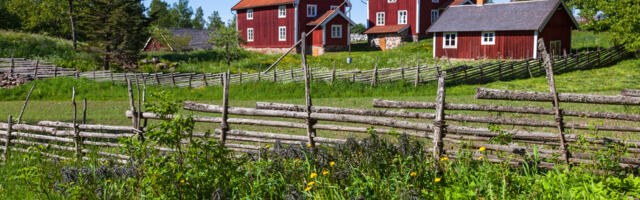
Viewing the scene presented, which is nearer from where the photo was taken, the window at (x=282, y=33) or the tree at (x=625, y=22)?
the tree at (x=625, y=22)

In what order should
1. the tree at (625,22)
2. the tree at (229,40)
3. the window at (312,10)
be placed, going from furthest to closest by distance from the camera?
the window at (312,10), the tree at (229,40), the tree at (625,22)

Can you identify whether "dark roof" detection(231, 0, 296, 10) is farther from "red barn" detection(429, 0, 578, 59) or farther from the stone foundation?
"red barn" detection(429, 0, 578, 59)

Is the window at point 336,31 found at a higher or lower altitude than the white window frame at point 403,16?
lower

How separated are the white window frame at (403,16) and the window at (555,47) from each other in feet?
39.3

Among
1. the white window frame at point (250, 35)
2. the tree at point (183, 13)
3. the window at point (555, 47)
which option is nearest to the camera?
the window at point (555, 47)

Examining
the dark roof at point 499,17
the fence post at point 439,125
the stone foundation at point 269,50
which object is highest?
the dark roof at point 499,17

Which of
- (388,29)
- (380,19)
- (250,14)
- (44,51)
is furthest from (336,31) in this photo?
(44,51)

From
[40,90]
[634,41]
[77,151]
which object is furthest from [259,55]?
[77,151]

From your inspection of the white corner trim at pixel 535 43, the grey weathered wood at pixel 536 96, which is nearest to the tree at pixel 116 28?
the white corner trim at pixel 535 43

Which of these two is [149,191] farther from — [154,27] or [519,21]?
[154,27]

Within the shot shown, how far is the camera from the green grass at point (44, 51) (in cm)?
2912

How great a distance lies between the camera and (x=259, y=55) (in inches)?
1577

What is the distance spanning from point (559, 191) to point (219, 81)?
2000cm

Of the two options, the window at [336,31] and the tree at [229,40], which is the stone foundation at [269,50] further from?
Result: the tree at [229,40]
